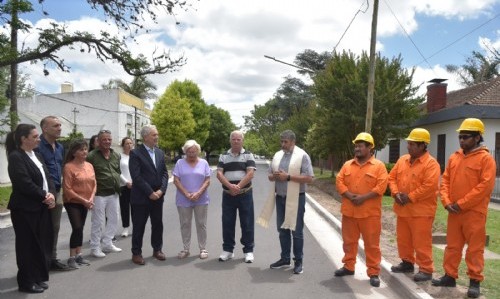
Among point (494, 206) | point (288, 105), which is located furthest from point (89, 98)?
point (494, 206)

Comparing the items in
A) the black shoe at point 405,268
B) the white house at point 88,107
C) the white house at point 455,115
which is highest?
the white house at point 88,107

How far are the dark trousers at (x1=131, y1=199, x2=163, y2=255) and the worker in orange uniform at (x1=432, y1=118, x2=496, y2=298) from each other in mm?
3937

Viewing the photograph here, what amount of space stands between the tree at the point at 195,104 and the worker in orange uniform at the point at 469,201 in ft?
166

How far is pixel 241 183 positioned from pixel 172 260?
1.59 meters

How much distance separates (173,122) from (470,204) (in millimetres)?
45128

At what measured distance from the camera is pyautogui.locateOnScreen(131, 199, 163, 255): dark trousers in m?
6.78

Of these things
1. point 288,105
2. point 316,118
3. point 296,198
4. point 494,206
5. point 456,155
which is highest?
point 288,105

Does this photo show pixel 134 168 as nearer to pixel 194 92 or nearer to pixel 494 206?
pixel 494 206

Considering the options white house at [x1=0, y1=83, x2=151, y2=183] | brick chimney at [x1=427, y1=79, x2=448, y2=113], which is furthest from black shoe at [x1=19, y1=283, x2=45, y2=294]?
white house at [x1=0, y1=83, x2=151, y2=183]

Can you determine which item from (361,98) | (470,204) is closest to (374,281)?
(470,204)

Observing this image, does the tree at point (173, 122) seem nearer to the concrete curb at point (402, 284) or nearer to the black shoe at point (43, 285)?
the concrete curb at point (402, 284)

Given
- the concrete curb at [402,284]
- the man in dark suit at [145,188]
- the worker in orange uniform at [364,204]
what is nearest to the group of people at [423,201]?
the worker in orange uniform at [364,204]

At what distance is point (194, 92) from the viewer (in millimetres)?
57469

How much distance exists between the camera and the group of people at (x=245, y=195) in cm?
532
